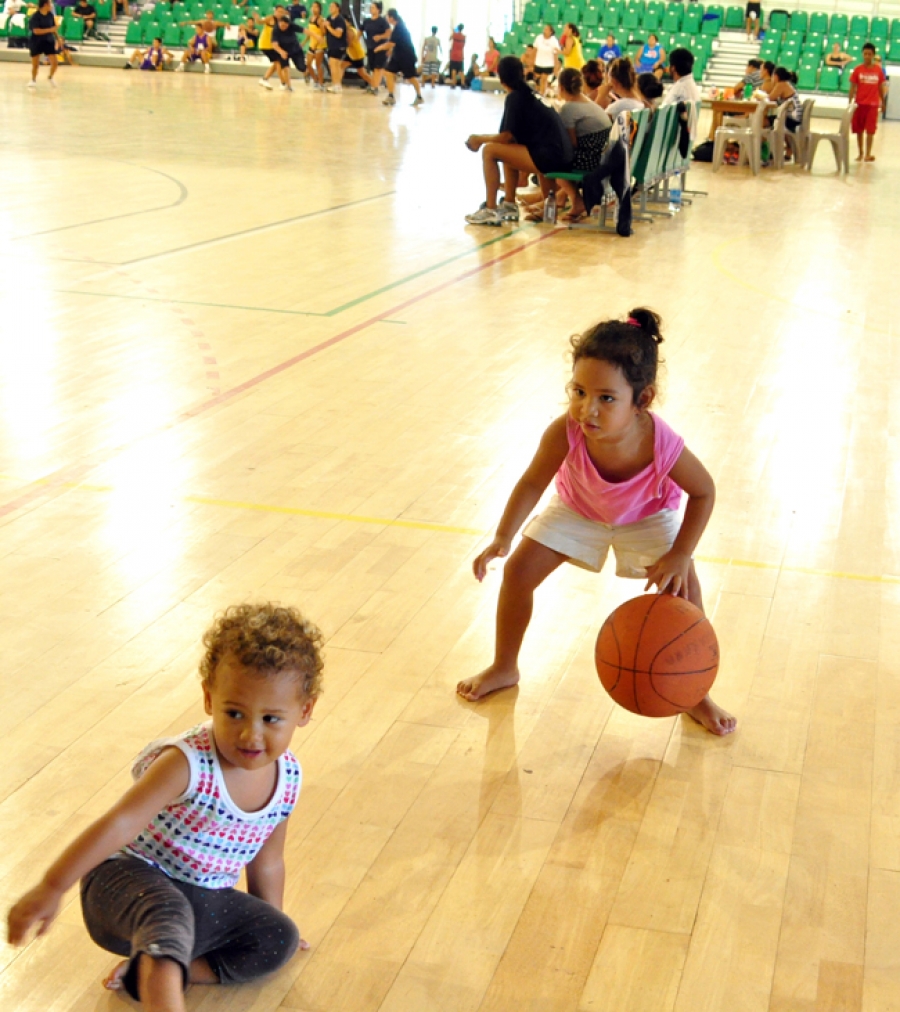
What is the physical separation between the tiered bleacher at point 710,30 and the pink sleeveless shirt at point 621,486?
22.8 metres

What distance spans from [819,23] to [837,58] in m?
2.94

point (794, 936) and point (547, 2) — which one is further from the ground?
point (547, 2)

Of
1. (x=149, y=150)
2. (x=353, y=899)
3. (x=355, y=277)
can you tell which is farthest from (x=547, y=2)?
(x=353, y=899)

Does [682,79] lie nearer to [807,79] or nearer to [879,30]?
[807,79]

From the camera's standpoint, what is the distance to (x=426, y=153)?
49.1 feet

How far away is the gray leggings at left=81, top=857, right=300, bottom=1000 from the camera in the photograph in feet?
6.31

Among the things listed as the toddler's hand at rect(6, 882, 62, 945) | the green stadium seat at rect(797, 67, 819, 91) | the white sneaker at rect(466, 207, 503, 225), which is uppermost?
the green stadium seat at rect(797, 67, 819, 91)

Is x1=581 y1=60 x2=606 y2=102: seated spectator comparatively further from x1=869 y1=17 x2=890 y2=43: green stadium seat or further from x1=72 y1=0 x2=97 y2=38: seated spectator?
x1=72 y1=0 x2=97 y2=38: seated spectator

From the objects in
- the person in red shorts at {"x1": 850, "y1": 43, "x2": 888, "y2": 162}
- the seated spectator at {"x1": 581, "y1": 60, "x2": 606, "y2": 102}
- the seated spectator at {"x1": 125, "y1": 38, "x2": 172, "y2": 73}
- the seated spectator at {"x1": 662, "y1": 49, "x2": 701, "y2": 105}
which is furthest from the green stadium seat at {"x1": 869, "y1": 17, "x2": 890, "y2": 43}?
the seated spectator at {"x1": 581, "y1": 60, "x2": 606, "y2": 102}

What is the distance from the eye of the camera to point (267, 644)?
6.18ft

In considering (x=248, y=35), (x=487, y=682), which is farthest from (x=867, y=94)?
(x=248, y=35)

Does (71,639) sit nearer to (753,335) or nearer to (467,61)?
(753,335)

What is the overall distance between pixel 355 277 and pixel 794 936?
629 centimetres

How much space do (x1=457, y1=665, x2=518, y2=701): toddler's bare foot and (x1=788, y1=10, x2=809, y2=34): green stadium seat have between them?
2639 cm
